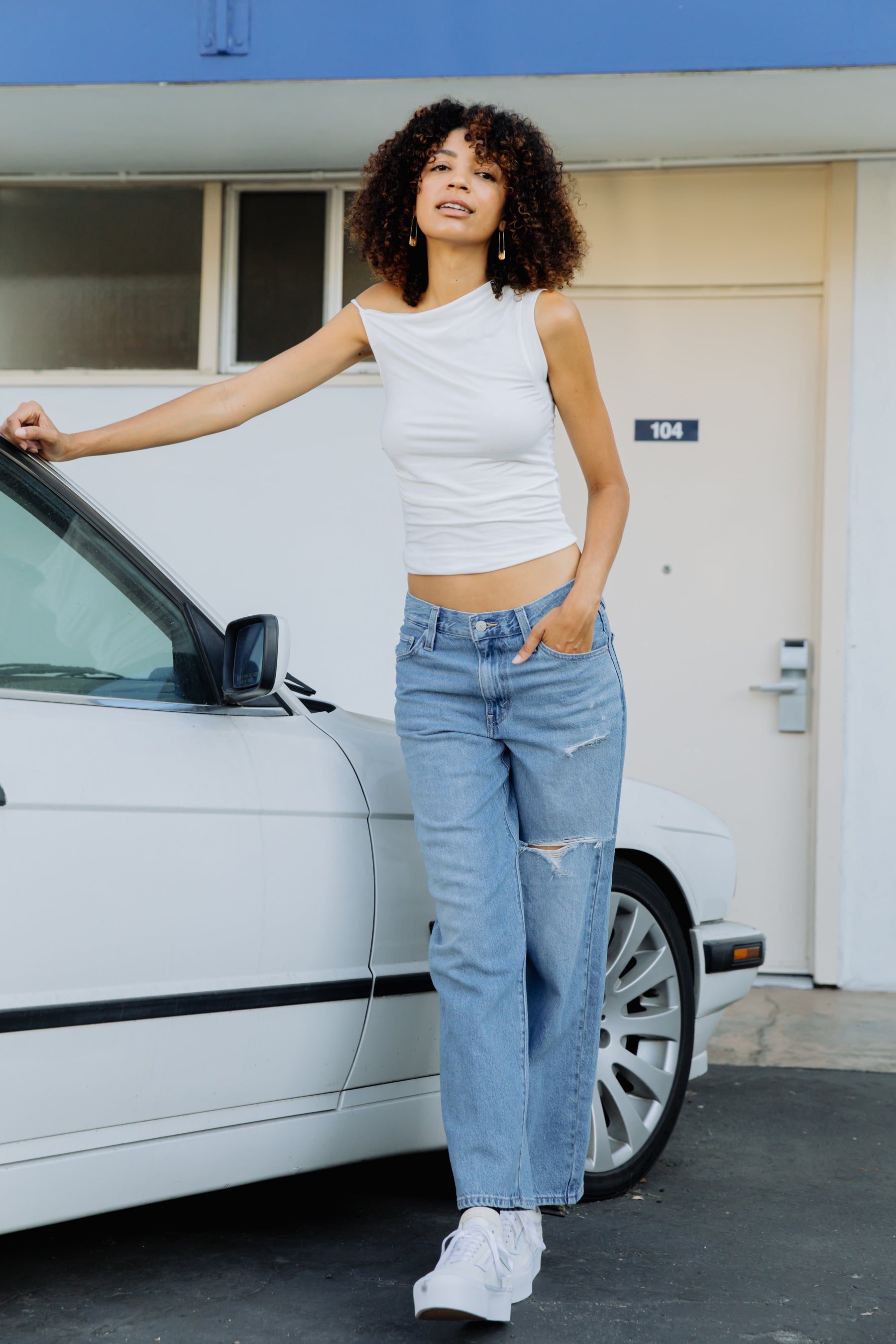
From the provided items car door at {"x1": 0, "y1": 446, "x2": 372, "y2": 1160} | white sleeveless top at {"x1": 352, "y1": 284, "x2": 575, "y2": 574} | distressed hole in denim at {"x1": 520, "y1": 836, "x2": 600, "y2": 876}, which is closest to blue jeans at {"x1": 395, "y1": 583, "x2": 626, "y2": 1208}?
distressed hole in denim at {"x1": 520, "y1": 836, "x2": 600, "y2": 876}

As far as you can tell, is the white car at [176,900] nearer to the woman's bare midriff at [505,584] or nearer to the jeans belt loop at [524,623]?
the woman's bare midriff at [505,584]

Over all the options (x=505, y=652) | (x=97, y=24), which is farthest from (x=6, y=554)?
(x=97, y=24)

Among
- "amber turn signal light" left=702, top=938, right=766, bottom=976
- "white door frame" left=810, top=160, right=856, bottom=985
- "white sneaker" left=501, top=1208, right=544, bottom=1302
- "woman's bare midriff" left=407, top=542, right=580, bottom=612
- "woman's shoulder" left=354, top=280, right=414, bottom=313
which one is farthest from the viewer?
"white door frame" left=810, top=160, right=856, bottom=985

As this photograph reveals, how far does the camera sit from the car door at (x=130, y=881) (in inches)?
78.7

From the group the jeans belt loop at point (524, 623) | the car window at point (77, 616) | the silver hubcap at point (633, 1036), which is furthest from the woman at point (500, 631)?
the silver hubcap at point (633, 1036)

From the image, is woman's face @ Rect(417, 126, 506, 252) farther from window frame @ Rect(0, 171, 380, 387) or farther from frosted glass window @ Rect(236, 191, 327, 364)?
frosted glass window @ Rect(236, 191, 327, 364)

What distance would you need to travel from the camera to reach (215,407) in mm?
2393

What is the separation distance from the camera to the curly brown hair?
237 cm

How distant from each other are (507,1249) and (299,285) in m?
4.26

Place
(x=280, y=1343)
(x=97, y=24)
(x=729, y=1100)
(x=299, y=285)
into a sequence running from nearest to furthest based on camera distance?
(x=280, y=1343)
(x=729, y=1100)
(x=97, y=24)
(x=299, y=285)

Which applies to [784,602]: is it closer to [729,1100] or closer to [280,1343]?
[729,1100]

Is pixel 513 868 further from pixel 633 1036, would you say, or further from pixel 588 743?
pixel 633 1036

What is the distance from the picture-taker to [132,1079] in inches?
83.7

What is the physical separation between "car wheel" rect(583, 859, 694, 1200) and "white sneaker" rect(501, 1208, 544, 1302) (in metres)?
0.52
